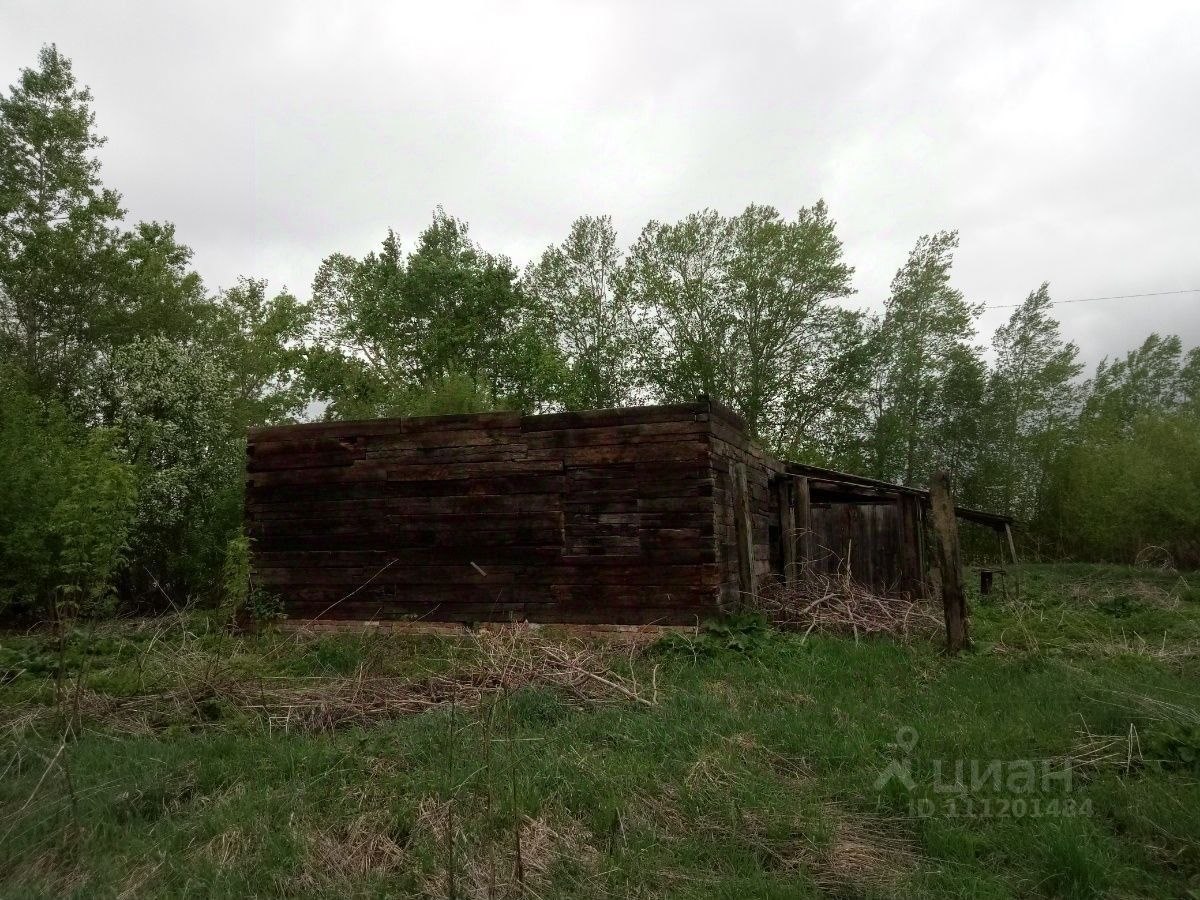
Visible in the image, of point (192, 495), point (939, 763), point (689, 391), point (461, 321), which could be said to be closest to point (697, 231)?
point (689, 391)

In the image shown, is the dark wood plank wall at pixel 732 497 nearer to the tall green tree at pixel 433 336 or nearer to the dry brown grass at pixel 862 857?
the dry brown grass at pixel 862 857

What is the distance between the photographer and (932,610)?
10.1 meters

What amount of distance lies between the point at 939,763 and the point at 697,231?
91.0 ft

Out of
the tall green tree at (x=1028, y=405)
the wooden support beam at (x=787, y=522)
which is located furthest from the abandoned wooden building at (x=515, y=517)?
the tall green tree at (x=1028, y=405)

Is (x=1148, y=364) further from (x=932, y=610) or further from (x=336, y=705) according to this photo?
(x=336, y=705)

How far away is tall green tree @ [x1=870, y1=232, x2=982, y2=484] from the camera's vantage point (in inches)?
1249

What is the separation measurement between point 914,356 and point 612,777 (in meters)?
30.5

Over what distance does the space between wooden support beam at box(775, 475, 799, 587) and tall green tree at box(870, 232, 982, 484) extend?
64.8ft

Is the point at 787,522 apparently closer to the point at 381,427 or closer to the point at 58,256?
the point at 381,427

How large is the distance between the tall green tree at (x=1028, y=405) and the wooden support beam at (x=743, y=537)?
Answer: 27245 mm

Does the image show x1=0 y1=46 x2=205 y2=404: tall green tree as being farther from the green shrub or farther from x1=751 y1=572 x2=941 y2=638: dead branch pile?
x1=751 y1=572 x2=941 y2=638: dead branch pile

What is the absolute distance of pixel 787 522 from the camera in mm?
12508

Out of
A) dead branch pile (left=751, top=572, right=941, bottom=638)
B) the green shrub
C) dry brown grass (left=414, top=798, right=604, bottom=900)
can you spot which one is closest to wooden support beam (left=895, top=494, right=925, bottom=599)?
dead branch pile (left=751, top=572, right=941, bottom=638)

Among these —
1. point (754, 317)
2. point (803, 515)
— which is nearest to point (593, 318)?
point (754, 317)
